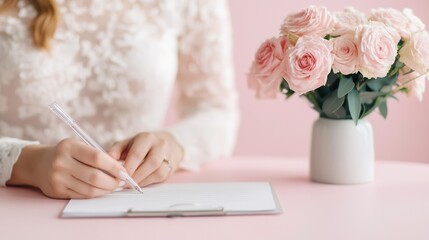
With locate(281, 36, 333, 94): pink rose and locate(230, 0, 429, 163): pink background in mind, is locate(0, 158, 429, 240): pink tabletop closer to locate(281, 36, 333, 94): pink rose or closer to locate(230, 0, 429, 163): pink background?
locate(281, 36, 333, 94): pink rose

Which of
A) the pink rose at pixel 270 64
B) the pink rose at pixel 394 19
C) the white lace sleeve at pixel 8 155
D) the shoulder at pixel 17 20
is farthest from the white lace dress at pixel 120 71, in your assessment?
the pink rose at pixel 394 19

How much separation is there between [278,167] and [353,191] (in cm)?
28

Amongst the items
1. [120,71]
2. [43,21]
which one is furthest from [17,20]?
[120,71]

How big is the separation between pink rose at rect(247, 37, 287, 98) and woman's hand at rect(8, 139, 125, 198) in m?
0.32

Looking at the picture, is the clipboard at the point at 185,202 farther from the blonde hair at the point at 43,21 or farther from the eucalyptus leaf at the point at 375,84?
the blonde hair at the point at 43,21

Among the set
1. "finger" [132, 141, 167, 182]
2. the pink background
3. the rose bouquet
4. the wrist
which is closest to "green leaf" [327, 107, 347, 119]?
the rose bouquet

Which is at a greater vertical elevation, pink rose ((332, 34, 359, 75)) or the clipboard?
pink rose ((332, 34, 359, 75))

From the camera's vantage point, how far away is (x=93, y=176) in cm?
126

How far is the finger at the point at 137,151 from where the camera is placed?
134cm

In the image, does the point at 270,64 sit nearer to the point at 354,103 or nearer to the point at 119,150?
the point at 354,103

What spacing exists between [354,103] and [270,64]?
0.56 feet

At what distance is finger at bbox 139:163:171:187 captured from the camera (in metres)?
1.38

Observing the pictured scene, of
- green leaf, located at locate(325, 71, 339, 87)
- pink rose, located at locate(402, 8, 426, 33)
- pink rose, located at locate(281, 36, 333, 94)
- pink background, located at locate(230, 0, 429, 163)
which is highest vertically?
pink rose, located at locate(402, 8, 426, 33)

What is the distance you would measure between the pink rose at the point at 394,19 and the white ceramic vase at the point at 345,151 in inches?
7.8
